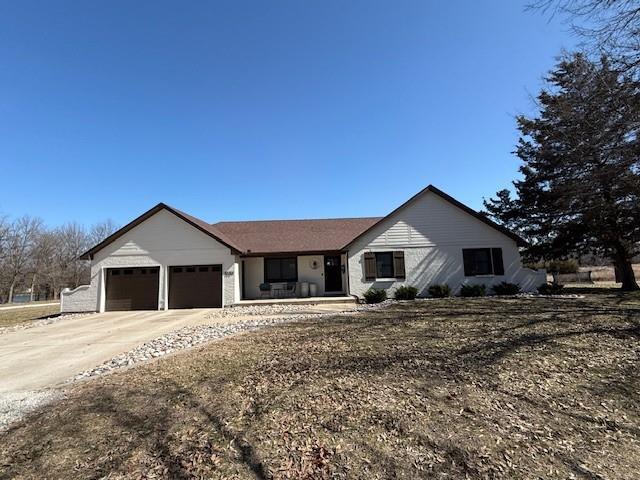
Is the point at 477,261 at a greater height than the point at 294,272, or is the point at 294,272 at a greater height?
the point at 477,261

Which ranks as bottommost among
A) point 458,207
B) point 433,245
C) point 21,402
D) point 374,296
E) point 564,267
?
point 21,402

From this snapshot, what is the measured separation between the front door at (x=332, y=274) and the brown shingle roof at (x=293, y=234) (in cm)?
111

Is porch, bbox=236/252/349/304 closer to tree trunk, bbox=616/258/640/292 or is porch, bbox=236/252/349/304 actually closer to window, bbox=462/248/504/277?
window, bbox=462/248/504/277

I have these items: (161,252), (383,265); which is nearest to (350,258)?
(383,265)

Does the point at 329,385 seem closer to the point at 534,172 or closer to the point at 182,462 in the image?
the point at 182,462

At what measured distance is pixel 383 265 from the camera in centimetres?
1834

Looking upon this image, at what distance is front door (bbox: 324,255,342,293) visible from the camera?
2045 centimetres

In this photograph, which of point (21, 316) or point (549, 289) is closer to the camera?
point (549, 289)

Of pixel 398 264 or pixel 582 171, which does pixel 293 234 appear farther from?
pixel 582 171

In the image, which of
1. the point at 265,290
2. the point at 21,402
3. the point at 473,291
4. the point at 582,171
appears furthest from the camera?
the point at 265,290

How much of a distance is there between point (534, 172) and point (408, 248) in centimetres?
920

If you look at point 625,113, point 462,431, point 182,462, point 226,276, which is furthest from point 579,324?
point 226,276

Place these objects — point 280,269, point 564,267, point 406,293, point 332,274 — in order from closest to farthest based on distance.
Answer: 1. point 406,293
2. point 280,269
3. point 332,274
4. point 564,267

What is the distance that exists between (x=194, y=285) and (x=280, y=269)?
4710 millimetres
